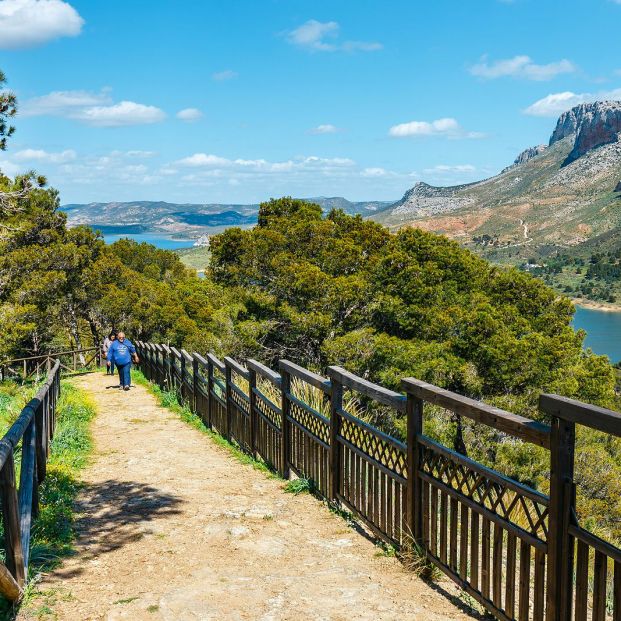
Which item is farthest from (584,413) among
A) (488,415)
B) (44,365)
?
(44,365)

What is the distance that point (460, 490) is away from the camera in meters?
3.81

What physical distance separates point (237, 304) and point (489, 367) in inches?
432

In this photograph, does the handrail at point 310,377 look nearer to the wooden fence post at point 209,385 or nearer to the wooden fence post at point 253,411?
the wooden fence post at point 253,411

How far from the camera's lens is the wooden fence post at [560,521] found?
9.64 feet

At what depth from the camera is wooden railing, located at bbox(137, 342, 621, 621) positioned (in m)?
2.95

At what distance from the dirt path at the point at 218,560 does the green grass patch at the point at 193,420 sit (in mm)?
213

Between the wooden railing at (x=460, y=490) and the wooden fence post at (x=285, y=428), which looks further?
the wooden fence post at (x=285, y=428)

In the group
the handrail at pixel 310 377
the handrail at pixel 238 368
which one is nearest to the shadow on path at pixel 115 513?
the handrail at pixel 310 377

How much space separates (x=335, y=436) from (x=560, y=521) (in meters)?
2.64

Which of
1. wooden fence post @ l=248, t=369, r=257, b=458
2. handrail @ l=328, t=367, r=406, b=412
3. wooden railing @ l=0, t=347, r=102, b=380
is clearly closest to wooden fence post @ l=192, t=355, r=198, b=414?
wooden fence post @ l=248, t=369, r=257, b=458

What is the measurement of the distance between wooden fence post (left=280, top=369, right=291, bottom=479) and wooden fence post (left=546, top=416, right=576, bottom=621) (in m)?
3.73

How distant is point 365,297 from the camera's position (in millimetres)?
26469

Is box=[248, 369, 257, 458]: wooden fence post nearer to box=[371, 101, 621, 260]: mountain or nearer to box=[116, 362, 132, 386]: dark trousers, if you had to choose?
box=[116, 362, 132, 386]: dark trousers

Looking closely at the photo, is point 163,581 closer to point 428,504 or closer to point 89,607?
point 89,607
